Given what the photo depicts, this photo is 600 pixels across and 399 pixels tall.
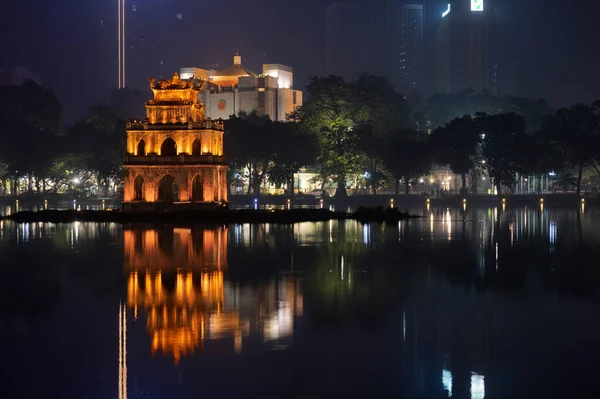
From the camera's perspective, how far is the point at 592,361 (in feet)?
63.4

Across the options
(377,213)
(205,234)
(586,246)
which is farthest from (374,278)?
(377,213)

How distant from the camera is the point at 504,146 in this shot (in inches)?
4564

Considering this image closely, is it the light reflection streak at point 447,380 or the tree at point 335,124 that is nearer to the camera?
the light reflection streak at point 447,380

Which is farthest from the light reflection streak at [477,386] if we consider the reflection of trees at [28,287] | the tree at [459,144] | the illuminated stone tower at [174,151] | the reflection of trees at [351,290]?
the tree at [459,144]

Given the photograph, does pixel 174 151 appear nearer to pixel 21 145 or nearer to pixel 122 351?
pixel 122 351

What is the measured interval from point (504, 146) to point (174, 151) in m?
55.1

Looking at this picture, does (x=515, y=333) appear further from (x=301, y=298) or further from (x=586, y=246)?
(x=586, y=246)

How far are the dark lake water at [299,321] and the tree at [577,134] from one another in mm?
79578

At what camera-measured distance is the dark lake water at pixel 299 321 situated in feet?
58.8

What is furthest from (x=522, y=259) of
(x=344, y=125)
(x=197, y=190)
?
(x=344, y=125)

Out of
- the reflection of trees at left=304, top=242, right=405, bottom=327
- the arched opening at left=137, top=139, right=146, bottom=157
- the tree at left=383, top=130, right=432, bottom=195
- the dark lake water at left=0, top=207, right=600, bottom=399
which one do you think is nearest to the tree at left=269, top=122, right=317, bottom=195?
the tree at left=383, top=130, right=432, bottom=195

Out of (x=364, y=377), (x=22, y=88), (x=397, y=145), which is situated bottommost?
(x=364, y=377)

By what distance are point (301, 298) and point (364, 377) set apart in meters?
9.40

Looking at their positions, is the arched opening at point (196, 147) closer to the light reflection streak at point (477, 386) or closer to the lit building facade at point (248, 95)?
the light reflection streak at point (477, 386)
